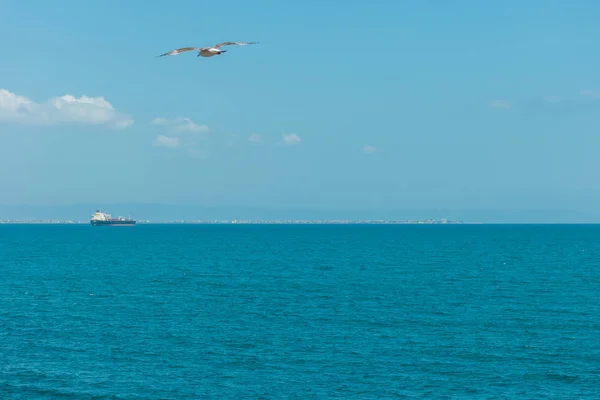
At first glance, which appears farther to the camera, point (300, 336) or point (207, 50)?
point (300, 336)

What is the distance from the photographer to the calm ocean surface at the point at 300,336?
46156 millimetres

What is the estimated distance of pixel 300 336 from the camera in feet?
200

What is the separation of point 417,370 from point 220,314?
29.9 meters

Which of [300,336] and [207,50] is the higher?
[207,50]

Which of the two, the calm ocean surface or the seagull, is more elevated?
the seagull

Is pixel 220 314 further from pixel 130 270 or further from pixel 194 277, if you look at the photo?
pixel 130 270

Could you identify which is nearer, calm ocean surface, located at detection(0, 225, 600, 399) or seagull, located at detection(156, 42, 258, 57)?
seagull, located at detection(156, 42, 258, 57)

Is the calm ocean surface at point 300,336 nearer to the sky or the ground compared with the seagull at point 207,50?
nearer to the ground

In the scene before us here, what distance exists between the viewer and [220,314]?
7325cm

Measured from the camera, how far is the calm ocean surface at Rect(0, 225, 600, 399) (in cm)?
4616

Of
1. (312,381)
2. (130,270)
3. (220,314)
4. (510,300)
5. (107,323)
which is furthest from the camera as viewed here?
(130,270)

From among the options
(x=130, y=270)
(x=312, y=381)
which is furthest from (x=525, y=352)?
(x=130, y=270)

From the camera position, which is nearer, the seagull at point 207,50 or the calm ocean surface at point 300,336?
the seagull at point 207,50

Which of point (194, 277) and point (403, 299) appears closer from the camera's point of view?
point (403, 299)
